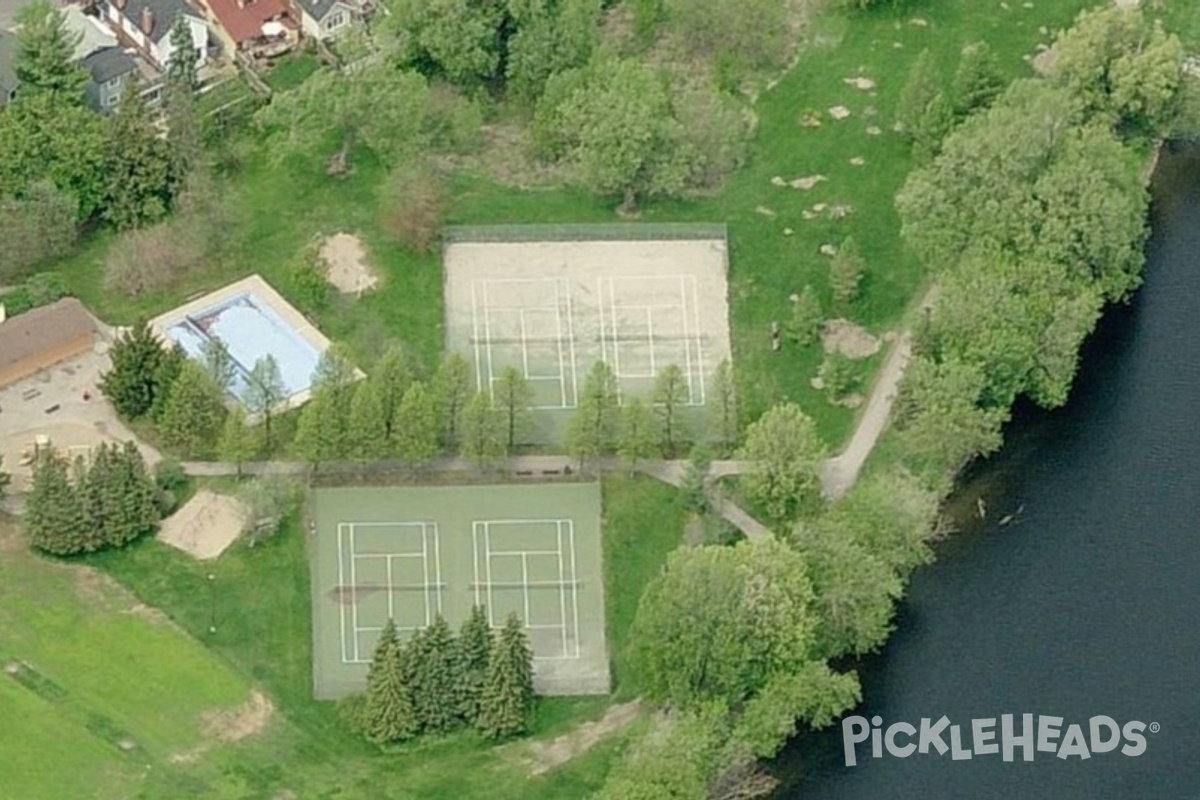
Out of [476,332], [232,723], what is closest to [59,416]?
[232,723]

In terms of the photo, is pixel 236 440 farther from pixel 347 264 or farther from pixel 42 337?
pixel 347 264

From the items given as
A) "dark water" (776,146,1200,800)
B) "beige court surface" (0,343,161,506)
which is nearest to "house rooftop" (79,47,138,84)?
"beige court surface" (0,343,161,506)

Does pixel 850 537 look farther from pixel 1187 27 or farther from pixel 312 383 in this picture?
pixel 1187 27

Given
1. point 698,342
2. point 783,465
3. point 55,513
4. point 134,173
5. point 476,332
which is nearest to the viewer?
point 55,513

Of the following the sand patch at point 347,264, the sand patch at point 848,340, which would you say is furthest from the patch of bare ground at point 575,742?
the sand patch at point 347,264

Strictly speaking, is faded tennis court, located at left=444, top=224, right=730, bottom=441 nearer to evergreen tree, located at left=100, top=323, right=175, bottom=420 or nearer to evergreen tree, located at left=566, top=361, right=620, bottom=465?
evergreen tree, located at left=566, top=361, right=620, bottom=465

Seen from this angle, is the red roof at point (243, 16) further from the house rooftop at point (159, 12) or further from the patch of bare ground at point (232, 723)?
the patch of bare ground at point (232, 723)

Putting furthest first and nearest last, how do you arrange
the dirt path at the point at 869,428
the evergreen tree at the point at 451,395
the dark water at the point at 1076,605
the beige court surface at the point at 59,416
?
the dirt path at the point at 869,428, the beige court surface at the point at 59,416, the evergreen tree at the point at 451,395, the dark water at the point at 1076,605
